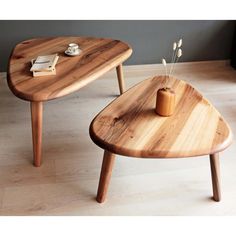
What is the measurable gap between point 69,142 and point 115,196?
0.46m

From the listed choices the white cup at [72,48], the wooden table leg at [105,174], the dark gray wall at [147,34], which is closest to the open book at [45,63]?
the white cup at [72,48]

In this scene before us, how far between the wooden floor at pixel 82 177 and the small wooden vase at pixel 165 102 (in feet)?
1.19

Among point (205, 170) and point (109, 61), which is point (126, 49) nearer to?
point (109, 61)

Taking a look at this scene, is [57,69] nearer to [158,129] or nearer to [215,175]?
[158,129]

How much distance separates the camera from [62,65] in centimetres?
147

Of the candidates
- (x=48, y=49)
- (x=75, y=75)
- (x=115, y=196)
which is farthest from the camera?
(x=48, y=49)

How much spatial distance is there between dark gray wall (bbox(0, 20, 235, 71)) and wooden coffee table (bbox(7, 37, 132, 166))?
0.43 metres

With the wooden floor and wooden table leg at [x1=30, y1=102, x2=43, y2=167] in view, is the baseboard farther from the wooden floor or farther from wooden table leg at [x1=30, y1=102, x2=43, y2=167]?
wooden table leg at [x1=30, y1=102, x2=43, y2=167]

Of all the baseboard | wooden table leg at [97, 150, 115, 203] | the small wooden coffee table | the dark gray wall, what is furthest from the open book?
the baseboard

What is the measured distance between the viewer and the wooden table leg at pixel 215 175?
1.10 m

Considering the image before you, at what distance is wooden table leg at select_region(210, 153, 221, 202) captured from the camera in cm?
110

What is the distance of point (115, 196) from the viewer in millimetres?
1222

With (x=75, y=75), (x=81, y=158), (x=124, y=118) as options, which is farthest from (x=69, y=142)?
(x=124, y=118)

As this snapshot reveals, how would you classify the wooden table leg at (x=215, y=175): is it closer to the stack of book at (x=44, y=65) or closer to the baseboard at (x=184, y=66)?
the stack of book at (x=44, y=65)
